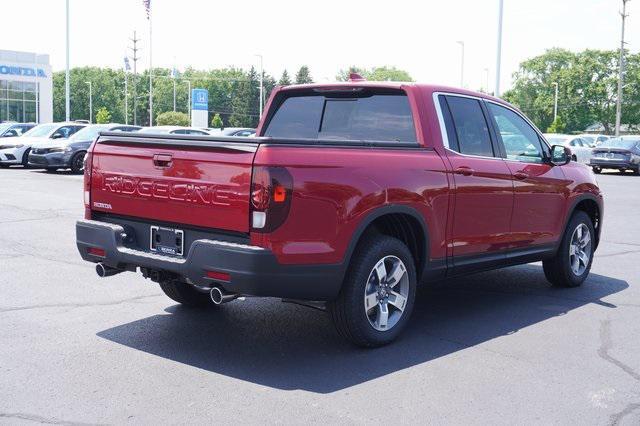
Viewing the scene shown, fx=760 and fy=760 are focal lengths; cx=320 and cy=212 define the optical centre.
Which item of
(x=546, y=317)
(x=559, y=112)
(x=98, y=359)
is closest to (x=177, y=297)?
(x=98, y=359)

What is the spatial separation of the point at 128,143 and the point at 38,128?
24.3 meters

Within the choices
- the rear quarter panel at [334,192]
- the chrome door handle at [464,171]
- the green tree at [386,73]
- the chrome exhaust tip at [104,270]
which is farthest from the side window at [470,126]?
the green tree at [386,73]

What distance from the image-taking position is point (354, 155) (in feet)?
16.7

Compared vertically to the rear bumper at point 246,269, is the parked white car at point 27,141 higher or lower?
higher

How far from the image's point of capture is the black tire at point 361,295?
17.0 feet

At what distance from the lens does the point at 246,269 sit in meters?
4.66

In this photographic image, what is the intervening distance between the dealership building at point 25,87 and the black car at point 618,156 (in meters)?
60.9

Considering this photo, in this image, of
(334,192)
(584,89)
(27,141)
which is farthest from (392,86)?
(584,89)

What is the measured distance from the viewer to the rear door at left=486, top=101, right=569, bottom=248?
6.82 meters

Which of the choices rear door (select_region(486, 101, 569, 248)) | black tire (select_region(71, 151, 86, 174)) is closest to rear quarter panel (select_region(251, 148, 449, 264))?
rear door (select_region(486, 101, 569, 248))

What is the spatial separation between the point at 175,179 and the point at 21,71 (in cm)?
7762

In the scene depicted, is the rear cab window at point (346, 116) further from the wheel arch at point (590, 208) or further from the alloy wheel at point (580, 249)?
the alloy wheel at point (580, 249)

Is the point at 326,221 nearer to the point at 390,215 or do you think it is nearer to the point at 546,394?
the point at 390,215

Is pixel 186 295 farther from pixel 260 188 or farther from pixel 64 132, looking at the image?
pixel 64 132
